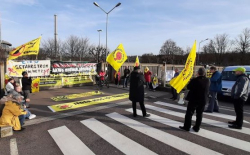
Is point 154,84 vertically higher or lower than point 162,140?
higher

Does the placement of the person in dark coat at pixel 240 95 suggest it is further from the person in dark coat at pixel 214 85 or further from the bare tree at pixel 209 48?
the bare tree at pixel 209 48

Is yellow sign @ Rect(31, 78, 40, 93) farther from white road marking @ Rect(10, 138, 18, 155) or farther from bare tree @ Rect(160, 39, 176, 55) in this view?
bare tree @ Rect(160, 39, 176, 55)

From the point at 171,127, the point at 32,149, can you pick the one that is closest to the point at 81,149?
the point at 32,149

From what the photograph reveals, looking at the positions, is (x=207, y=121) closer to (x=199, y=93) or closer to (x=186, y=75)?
(x=199, y=93)

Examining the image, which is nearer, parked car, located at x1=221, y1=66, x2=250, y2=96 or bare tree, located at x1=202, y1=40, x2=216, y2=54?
parked car, located at x1=221, y1=66, x2=250, y2=96

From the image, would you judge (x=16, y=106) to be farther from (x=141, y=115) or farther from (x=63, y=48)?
(x=63, y=48)

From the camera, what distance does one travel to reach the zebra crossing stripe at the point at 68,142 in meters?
3.69

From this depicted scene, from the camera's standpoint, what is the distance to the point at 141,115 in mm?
6301

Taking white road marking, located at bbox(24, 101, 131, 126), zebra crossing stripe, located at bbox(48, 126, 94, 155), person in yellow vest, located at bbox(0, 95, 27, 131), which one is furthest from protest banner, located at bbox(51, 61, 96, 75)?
zebra crossing stripe, located at bbox(48, 126, 94, 155)

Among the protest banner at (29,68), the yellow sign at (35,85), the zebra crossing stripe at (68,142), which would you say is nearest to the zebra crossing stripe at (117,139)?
the zebra crossing stripe at (68,142)

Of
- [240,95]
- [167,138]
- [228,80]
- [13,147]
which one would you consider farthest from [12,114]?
[228,80]

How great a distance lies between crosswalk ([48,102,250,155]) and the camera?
3736 mm

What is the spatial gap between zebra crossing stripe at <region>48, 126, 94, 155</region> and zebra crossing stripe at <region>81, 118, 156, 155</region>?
0.61m

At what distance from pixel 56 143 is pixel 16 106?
66.4 inches
